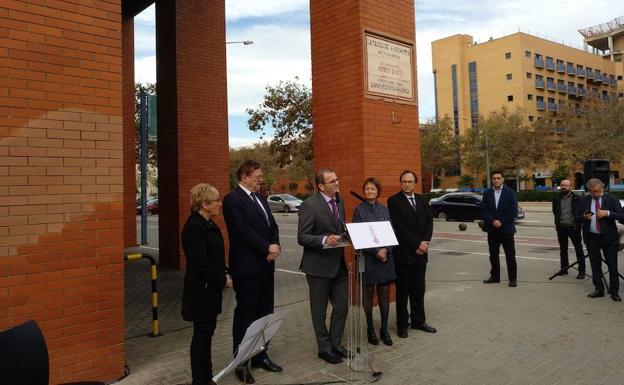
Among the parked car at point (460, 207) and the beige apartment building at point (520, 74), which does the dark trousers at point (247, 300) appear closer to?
the parked car at point (460, 207)

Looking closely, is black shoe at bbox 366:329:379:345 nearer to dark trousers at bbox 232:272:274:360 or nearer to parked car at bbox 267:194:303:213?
dark trousers at bbox 232:272:274:360

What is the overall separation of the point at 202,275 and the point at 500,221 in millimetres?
5734

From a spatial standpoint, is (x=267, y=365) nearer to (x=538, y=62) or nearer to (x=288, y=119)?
(x=288, y=119)

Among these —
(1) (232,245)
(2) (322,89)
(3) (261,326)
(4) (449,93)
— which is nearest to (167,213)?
(2) (322,89)

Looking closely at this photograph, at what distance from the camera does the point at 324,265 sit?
454cm

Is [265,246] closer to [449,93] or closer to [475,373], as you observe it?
[475,373]

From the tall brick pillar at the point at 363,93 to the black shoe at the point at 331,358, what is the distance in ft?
7.77

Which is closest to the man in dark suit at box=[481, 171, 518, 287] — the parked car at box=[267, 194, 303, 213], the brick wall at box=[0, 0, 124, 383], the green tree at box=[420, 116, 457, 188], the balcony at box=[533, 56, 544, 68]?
the brick wall at box=[0, 0, 124, 383]

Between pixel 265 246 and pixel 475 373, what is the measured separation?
2187 mm

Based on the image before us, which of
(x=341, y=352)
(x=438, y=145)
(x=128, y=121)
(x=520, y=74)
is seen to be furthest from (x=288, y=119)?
(x=520, y=74)

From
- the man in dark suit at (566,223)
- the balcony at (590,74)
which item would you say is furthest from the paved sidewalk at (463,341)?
the balcony at (590,74)

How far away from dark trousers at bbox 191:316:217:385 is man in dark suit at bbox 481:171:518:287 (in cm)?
555

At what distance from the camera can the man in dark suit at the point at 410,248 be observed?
525cm

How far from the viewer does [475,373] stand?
411 centimetres
